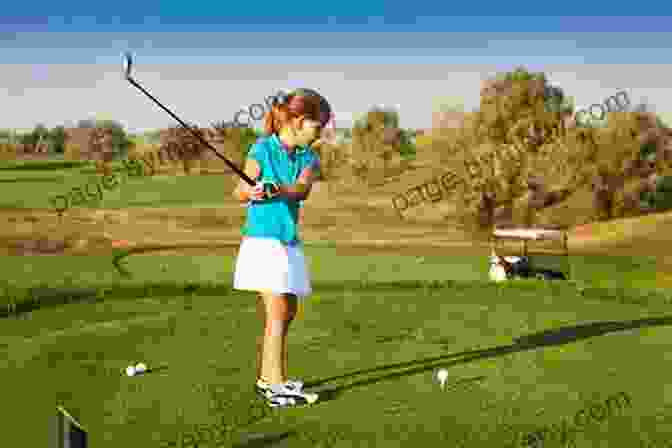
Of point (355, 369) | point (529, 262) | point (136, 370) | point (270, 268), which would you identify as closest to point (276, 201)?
point (270, 268)

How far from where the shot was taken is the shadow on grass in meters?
7.00

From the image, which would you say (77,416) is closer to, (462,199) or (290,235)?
(290,235)

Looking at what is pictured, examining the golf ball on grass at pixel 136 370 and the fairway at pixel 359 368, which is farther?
the golf ball on grass at pixel 136 370

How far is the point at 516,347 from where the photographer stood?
848 centimetres

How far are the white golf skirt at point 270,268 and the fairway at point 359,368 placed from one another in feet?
2.91

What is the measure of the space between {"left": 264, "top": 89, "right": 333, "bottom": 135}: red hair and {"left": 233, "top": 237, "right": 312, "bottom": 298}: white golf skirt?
0.97m

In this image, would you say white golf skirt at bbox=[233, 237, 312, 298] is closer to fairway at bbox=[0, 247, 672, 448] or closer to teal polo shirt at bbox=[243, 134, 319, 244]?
teal polo shirt at bbox=[243, 134, 319, 244]

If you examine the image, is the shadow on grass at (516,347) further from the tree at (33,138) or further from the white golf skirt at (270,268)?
the tree at (33,138)

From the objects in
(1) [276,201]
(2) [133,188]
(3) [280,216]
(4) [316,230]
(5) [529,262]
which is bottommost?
(5) [529,262]

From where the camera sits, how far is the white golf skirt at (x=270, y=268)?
21.5 feet

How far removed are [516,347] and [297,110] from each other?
11.9 ft

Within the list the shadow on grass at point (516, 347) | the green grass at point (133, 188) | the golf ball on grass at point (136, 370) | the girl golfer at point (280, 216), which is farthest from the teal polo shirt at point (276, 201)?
the green grass at point (133, 188)

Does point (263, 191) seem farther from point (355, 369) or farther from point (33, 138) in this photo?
point (33, 138)

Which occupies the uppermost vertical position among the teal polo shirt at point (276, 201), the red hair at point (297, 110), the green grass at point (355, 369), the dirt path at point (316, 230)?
the red hair at point (297, 110)
